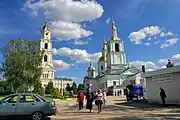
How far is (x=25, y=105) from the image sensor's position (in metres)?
11.6

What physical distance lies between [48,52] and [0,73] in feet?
179

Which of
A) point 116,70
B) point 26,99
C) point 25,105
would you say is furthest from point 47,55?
point 25,105

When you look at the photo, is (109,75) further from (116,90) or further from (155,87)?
(155,87)

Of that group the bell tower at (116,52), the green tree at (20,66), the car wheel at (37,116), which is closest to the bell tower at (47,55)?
the bell tower at (116,52)

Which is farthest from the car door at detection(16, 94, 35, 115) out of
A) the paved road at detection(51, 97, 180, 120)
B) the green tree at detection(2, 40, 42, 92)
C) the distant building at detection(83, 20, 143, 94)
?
the distant building at detection(83, 20, 143, 94)

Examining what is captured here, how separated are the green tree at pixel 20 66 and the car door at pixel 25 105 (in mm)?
31357

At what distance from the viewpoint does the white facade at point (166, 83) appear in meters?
19.5

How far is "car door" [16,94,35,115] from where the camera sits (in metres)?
11.5

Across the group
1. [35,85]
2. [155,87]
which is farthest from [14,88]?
[155,87]

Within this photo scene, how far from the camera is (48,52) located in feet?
323

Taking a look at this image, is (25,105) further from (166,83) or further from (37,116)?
(166,83)

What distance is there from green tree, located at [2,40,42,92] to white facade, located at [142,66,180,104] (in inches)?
1033

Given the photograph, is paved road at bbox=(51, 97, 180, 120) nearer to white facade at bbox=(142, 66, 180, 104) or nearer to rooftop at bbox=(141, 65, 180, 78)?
white facade at bbox=(142, 66, 180, 104)

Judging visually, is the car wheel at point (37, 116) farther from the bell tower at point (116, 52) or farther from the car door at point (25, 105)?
the bell tower at point (116, 52)
